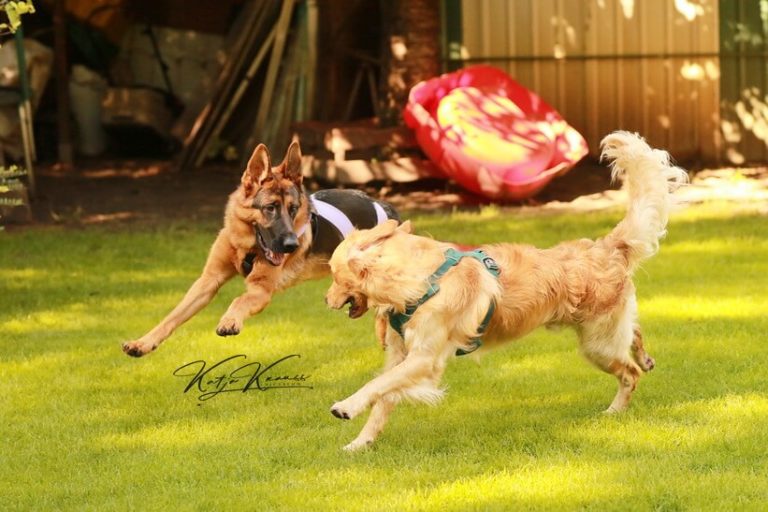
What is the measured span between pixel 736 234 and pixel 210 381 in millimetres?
6299

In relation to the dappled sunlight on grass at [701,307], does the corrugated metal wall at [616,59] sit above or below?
above

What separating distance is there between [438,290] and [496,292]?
34 centimetres

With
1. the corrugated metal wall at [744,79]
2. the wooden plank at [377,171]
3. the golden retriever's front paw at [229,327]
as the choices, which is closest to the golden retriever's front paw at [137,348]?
the golden retriever's front paw at [229,327]

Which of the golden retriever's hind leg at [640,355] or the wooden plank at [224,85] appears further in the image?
the wooden plank at [224,85]

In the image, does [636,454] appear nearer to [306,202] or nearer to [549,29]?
[306,202]

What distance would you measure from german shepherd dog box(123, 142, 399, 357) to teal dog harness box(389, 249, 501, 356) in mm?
1197

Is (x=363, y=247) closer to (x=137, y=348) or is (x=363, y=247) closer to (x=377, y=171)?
(x=137, y=348)

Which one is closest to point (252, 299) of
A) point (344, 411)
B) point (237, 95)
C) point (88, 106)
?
point (344, 411)

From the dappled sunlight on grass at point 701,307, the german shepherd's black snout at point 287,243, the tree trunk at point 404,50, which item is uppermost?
the tree trunk at point 404,50

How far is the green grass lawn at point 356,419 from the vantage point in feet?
18.4

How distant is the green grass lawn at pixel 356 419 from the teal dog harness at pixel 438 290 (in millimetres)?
539

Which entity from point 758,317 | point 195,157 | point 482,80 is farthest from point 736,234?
point 195,157

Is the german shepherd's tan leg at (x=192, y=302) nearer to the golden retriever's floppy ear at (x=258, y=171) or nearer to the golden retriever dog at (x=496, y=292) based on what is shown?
the golden retriever's floppy ear at (x=258, y=171)

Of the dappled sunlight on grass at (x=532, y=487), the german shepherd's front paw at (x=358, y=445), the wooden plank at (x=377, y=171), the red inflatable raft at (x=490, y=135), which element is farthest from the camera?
the wooden plank at (x=377, y=171)
